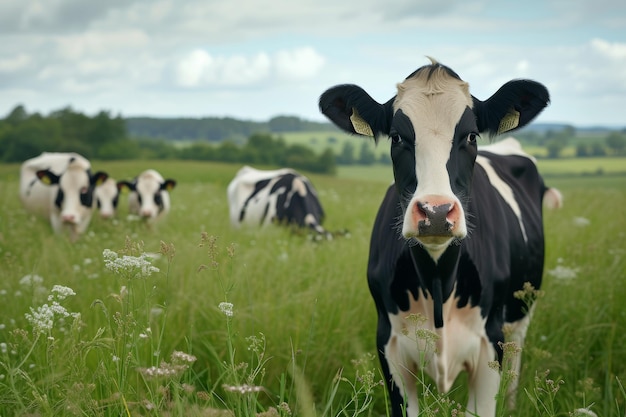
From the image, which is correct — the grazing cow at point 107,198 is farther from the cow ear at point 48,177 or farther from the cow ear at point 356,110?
the cow ear at point 356,110

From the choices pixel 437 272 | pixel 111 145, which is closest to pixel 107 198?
pixel 437 272

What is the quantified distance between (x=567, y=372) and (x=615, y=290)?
4.48ft

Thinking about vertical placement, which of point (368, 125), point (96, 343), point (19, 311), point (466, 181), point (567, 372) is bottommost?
point (567, 372)

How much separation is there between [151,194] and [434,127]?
1071 centimetres

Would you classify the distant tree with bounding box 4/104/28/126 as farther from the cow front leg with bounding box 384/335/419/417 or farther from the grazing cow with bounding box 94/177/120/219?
the cow front leg with bounding box 384/335/419/417

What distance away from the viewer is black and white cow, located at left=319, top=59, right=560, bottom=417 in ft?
11.8

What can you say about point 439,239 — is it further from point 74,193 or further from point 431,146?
point 74,193

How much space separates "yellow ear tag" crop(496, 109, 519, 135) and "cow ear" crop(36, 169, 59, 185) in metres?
9.83

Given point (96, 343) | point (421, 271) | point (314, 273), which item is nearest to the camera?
point (96, 343)

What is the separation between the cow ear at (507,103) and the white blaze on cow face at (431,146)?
134mm

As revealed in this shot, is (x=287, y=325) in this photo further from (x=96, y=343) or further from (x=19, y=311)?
(x=96, y=343)

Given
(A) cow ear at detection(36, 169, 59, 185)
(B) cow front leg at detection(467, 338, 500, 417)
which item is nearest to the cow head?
(B) cow front leg at detection(467, 338, 500, 417)

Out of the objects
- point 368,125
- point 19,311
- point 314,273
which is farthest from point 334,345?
point 19,311

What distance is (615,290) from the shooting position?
21.0 ft
